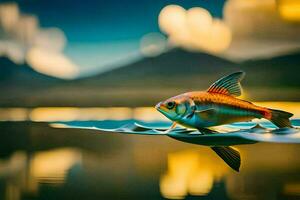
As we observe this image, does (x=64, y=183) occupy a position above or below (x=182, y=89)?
below

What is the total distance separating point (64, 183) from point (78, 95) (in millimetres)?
437

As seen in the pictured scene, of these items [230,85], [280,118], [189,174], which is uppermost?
[230,85]

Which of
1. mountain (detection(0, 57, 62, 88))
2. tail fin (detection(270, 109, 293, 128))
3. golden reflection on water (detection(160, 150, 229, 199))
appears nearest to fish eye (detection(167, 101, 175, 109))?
golden reflection on water (detection(160, 150, 229, 199))

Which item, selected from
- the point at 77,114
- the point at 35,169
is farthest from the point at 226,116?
the point at 35,169

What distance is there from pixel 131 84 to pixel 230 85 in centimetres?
48

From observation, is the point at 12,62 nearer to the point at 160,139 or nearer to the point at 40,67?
the point at 40,67

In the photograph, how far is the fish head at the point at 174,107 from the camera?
1.96m

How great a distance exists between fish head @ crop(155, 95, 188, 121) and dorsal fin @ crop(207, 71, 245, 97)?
5.6 inches

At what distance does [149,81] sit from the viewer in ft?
6.73

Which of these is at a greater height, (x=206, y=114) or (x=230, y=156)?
(x=206, y=114)

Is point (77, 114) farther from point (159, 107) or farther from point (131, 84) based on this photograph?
point (159, 107)

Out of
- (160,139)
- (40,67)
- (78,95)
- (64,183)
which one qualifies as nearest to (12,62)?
(40,67)

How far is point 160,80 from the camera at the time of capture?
2051 mm

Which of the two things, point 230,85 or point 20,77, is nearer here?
point 230,85
